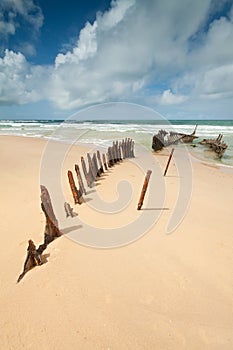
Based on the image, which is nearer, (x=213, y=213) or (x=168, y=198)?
(x=213, y=213)

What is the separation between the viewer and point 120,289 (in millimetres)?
3301

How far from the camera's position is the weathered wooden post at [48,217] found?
395cm

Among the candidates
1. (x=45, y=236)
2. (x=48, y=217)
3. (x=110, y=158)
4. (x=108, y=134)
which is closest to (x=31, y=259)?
(x=45, y=236)

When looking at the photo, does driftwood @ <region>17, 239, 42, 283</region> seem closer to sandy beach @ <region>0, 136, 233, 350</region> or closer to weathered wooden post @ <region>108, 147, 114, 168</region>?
sandy beach @ <region>0, 136, 233, 350</region>

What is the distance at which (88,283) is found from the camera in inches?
132

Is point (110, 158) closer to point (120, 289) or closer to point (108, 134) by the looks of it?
point (120, 289)

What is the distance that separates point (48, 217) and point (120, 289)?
181cm

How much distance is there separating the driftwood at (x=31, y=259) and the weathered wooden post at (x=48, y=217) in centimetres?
53

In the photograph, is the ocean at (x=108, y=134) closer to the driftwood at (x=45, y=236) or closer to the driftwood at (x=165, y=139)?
the driftwood at (x=165, y=139)

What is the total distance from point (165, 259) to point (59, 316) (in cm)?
207

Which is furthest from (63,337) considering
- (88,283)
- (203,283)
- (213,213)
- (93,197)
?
(213,213)

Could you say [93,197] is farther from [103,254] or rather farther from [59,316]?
[59,316]

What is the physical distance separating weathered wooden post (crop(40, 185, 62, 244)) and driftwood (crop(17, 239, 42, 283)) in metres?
0.53

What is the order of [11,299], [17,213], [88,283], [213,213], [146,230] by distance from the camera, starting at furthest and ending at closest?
[213,213] → [17,213] → [146,230] → [88,283] → [11,299]
